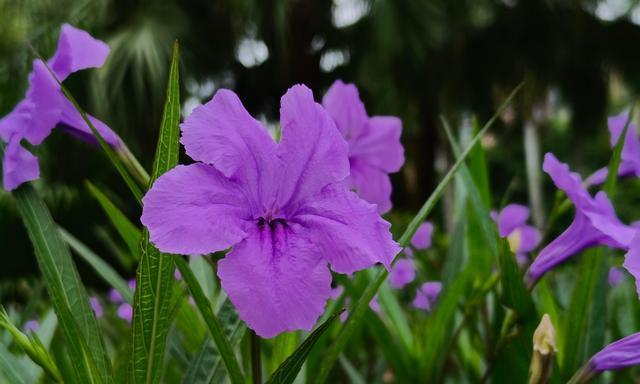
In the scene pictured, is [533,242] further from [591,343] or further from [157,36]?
[157,36]

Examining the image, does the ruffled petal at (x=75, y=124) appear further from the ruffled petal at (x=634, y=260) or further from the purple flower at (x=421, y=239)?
the purple flower at (x=421, y=239)

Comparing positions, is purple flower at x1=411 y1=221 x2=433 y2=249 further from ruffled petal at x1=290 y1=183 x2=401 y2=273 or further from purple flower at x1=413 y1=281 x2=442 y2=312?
ruffled petal at x1=290 y1=183 x2=401 y2=273

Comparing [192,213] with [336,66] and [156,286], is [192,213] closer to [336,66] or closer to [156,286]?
[156,286]

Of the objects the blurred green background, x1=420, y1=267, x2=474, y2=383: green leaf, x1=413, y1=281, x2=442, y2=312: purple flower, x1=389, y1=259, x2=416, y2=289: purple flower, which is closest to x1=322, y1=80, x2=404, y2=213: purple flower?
x1=420, y1=267, x2=474, y2=383: green leaf

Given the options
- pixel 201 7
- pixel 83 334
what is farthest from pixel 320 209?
pixel 201 7

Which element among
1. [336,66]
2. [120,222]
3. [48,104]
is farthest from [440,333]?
[336,66]

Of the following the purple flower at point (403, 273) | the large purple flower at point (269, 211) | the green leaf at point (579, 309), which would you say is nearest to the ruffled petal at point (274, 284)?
the large purple flower at point (269, 211)
